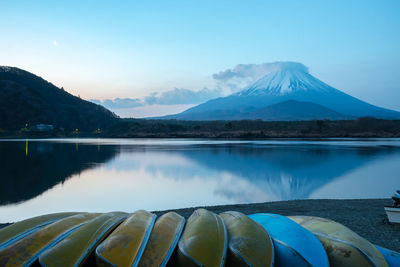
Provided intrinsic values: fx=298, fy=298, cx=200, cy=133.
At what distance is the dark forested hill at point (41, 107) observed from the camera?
59.6 meters

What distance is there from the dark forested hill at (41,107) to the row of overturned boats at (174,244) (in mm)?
62915

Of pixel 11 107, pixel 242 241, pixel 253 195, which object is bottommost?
pixel 253 195

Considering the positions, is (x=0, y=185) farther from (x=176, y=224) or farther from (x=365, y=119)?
(x=365, y=119)

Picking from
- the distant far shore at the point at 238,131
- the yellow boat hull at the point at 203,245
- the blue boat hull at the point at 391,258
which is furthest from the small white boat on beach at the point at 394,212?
the distant far shore at the point at 238,131

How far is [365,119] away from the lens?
63469 mm

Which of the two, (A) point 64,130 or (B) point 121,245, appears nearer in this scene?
(B) point 121,245

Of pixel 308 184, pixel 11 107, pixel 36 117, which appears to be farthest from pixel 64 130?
pixel 308 184

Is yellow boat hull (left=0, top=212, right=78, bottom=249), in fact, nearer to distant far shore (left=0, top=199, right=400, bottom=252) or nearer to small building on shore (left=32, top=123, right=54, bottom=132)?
distant far shore (left=0, top=199, right=400, bottom=252)

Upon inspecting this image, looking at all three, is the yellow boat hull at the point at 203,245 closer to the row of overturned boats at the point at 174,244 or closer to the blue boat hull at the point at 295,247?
the row of overturned boats at the point at 174,244

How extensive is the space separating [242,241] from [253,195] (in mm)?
7268

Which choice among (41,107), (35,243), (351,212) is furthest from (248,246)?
(41,107)

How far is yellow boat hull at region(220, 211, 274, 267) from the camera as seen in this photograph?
2359mm

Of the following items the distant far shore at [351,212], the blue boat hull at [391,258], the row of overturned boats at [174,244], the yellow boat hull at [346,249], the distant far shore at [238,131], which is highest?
the distant far shore at [238,131]

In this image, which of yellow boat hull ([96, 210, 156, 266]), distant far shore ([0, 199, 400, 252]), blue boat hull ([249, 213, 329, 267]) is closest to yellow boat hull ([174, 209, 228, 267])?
yellow boat hull ([96, 210, 156, 266])
